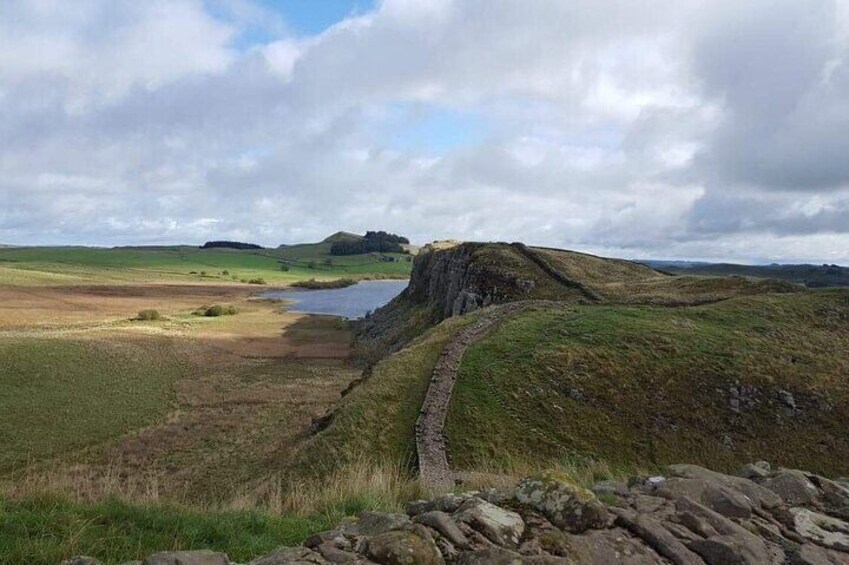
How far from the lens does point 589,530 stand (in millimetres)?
7152

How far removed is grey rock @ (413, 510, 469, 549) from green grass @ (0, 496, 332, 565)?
7.48 ft

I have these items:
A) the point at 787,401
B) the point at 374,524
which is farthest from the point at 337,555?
the point at 787,401

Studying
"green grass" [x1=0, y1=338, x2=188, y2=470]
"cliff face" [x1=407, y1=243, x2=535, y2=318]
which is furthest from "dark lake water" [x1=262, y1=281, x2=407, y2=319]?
"green grass" [x1=0, y1=338, x2=188, y2=470]

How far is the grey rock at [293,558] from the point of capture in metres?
5.86

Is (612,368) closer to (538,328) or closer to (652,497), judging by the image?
(538,328)

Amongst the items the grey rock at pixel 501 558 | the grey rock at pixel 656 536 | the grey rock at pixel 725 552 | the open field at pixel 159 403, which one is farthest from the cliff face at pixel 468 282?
the grey rock at pixel 501 558

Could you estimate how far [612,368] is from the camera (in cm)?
2756

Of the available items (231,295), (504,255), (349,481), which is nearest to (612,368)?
(349,481)

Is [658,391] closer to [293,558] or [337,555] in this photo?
[337,555]

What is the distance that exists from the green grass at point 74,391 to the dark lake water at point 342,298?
6162cm

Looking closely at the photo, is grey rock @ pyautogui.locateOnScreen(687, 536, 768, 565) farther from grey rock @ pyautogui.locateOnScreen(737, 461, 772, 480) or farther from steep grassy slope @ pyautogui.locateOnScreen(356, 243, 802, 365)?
steep grassy slope @ pyautogui.locateOnScreen(356, 243, 802, 365)

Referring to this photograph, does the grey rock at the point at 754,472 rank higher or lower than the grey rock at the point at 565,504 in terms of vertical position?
lower

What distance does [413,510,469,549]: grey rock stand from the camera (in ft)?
21.2

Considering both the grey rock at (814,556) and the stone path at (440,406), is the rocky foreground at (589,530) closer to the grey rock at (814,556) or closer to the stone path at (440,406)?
the grey rock at (814,556)
